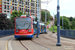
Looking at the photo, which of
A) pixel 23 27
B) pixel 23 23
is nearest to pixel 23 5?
pixel 23 23

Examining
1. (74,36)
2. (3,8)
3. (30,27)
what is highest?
(3,8)

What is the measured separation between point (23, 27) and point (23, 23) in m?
0.50

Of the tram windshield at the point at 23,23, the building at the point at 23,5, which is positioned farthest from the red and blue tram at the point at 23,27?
the building at the point at 23,5

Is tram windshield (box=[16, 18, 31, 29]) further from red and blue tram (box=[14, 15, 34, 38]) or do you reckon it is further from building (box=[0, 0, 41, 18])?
building (box=[0, 0, 41, 18])

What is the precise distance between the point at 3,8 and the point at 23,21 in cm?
5197

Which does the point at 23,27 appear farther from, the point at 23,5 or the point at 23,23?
the point at 23,5

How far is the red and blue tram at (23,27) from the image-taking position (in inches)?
754

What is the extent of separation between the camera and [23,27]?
63.4 ft

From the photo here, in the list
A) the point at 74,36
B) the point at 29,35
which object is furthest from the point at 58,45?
the point at 74,36

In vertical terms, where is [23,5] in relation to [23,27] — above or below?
above

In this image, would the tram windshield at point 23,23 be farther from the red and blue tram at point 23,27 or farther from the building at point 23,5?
the building at point 23,5

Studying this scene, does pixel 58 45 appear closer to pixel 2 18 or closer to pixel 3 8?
pixel 2 18

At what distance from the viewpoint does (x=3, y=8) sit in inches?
2726

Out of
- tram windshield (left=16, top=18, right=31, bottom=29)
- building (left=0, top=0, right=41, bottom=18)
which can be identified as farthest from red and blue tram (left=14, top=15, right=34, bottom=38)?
building (left=0, top=0, right=41, bottom=18)
